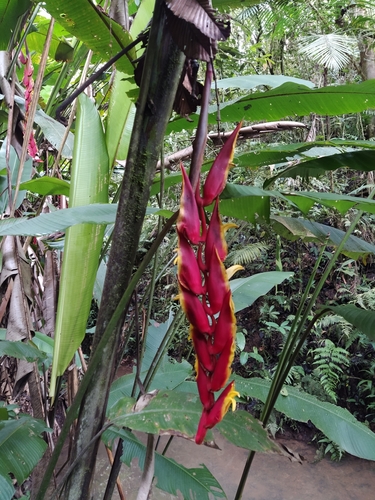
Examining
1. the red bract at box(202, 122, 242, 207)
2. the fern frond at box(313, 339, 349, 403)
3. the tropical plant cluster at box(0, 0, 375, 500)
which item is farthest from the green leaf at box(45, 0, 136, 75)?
the fern frond at box(313, 339, 349, 403)

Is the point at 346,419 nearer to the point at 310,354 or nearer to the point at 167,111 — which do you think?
the point at 167,111

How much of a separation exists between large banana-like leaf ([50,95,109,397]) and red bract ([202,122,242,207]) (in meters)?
0.24

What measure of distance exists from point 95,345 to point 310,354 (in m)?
2.16

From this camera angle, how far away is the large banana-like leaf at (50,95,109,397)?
449 millimetres

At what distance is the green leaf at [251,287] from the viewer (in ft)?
2.99

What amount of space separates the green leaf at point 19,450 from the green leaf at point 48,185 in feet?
1.17

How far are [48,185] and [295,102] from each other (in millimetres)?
408

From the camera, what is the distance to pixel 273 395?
2.03 ft

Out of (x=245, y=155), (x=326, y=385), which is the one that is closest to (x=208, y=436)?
(x=245, y=155)

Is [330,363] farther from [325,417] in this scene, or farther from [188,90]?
[188,90]

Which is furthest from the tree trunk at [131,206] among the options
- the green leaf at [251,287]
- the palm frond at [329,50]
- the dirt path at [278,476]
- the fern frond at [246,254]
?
the palm frond at [329,50]

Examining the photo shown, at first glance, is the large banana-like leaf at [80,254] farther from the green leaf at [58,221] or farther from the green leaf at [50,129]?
the green leaf at [50,129]

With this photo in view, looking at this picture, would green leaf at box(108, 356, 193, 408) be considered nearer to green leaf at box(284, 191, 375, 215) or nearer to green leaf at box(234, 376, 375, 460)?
green leaf at box(234, 376, 375, 460)

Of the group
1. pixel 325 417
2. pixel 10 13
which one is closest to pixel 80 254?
pixel 325 417
